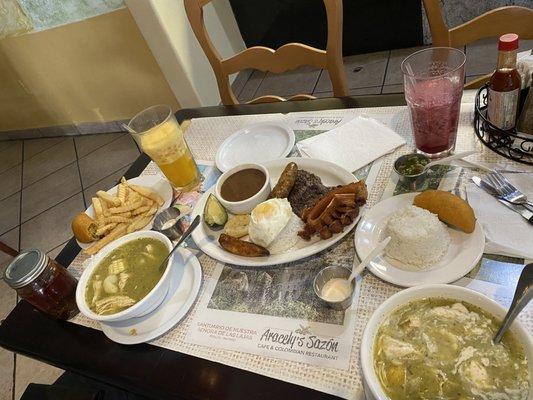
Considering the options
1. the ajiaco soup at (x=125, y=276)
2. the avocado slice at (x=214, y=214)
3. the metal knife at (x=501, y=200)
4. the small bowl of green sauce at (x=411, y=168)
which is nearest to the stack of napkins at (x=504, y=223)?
the metal knife at (x=501, y=200)

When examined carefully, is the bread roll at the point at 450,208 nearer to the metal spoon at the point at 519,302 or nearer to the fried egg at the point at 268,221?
the metal spoon at the point at 519,302

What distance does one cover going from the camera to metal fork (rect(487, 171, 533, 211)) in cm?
97

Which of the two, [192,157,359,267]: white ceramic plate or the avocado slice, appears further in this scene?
the avocado slice

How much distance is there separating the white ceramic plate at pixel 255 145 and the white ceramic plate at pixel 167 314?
1.55ft

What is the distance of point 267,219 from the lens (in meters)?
1.07

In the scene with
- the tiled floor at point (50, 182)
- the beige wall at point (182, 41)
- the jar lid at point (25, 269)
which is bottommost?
the tiled floor at point (50, 182)

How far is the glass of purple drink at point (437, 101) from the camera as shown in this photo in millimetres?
1165

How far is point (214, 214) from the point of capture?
4.07 feet

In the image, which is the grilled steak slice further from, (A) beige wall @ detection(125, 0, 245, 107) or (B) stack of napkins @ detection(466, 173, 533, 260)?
(A) beige wall @ detection(125, 0, 245, 107)

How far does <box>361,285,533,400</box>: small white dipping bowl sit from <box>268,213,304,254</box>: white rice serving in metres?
0.38

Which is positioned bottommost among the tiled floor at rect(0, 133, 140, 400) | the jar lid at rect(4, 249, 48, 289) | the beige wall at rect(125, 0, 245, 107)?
the tiled floor at rect(0, 133, 140, 400)

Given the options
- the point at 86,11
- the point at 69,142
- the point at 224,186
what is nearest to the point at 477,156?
the point at 224,186

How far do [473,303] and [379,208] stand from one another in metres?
0.38

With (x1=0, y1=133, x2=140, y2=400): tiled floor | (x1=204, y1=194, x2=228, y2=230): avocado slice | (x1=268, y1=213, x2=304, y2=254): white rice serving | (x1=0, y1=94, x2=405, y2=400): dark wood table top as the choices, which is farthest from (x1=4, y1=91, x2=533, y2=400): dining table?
(x1=0, y1=133, x2=140, y2=400): tiled floor
